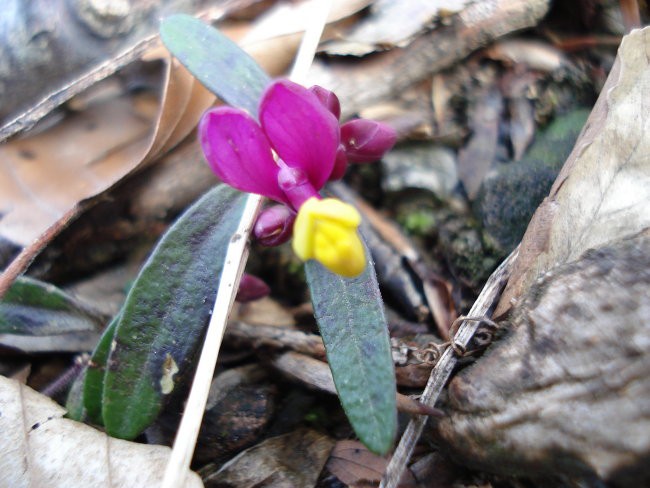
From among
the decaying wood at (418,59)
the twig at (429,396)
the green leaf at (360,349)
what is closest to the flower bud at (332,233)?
the green leaf at (360,349)

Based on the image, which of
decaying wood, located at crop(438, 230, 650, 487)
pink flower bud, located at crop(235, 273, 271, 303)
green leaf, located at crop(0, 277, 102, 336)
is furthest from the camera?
pink flower bud, located at crop(235, 273, 271, 303)

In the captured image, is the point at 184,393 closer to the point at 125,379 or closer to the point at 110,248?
the point at 125,379

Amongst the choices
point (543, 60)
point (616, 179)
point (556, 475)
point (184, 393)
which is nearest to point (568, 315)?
point (556, 475)

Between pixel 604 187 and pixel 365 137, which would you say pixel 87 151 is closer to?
pixel 365 137

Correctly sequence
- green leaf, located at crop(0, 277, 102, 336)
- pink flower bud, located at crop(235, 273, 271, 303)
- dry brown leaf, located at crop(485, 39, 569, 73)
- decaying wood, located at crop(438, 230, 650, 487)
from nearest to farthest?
decaying wood, located at crop(438, 230, 650, 487)
green leaf, located at crop(0, 277, 102, 336)
pink flower bud, located at crop(235, 273, 271, 303)
dry brown leaf, located at crop(485, 39, 569, 73)

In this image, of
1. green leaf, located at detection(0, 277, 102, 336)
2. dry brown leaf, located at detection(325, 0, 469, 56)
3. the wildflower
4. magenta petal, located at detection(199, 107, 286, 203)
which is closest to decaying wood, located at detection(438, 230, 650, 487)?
the wildflower

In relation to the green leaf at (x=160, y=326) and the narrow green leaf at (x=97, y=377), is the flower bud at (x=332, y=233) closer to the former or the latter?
the green leaf at (x=160, y=326)

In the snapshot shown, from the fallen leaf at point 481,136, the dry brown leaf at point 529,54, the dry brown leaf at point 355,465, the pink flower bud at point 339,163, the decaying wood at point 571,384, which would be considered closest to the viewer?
the decaying wood at point 571,384

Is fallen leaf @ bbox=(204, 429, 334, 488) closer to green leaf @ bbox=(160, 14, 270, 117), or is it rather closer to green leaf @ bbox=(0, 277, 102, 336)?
green leaf @ bbox=(0, 277, 102, 336)
